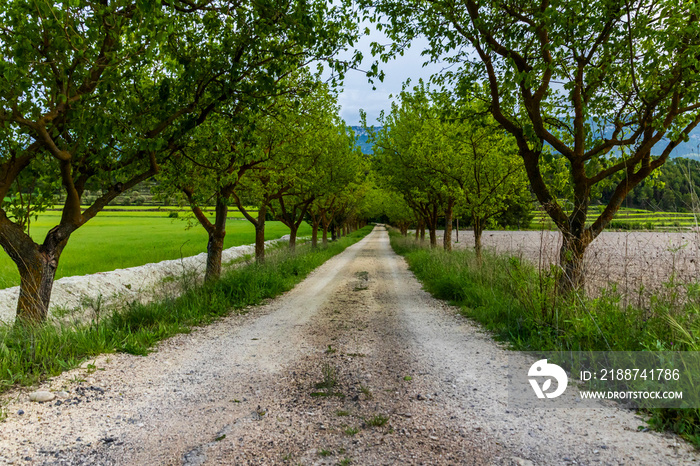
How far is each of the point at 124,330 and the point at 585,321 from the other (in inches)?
301

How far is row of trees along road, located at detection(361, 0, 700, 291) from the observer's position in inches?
237

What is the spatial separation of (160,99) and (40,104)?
2.13m

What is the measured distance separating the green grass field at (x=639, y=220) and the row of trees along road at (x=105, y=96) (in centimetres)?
487

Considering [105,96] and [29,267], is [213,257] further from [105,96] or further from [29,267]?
[105,96]

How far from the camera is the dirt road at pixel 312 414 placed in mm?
3174

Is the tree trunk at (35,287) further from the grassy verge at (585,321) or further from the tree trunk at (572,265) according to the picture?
the tree trunk at (572,265)

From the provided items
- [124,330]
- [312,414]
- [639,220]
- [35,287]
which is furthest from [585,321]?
[35,287]

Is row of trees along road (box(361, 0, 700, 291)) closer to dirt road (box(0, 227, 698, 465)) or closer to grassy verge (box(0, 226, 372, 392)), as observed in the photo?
dirt road (box(0, 227, 698, 465))

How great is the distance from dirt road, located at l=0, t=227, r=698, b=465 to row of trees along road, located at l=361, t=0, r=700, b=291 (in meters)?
3.07

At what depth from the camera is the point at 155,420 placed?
12.6 feet

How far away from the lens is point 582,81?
7520 mm

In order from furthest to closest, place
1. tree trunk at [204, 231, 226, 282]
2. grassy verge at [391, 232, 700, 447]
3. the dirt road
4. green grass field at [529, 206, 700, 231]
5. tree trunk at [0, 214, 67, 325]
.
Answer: tree trunk at [204, 231, 226, 282]
tree trunk at [0, 214, 67, 325]
green grass field at [529, 206, 700, 231]
grassy verge at [391, 232, 700, 447]
the dirt road
